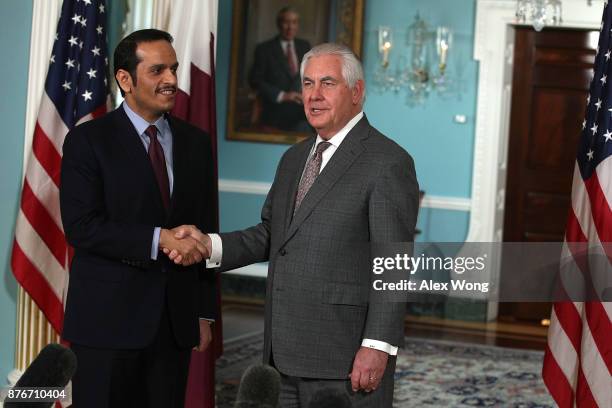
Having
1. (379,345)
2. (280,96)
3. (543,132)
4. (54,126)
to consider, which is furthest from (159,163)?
(543,132)

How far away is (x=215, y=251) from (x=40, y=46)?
1863 mm

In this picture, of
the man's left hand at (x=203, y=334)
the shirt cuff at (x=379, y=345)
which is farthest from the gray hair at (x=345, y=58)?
the man's left hand at (x=203, y=334)

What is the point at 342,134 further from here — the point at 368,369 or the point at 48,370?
the point at 48,370

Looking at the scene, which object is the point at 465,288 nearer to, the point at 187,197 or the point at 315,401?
the point at 187,197

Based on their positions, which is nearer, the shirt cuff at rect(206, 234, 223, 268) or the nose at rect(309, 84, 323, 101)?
the nose at rect(309, 84, 323, 101)

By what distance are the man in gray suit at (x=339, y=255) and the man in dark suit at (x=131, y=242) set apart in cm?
40

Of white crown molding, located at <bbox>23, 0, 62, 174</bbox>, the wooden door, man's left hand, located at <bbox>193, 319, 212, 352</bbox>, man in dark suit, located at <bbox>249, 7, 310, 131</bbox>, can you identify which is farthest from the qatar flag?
the wooden door

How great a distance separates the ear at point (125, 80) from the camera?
9.56 feet

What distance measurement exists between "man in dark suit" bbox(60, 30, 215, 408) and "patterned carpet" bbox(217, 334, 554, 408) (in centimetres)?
214

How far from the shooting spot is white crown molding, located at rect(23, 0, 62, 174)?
423cm

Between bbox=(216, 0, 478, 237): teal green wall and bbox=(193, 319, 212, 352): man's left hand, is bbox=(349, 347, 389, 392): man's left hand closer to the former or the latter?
bbox=(193, 319, 212, 352): man's left hand

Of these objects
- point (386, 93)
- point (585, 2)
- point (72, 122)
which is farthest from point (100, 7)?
point (585, 2)

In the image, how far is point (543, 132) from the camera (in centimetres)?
867

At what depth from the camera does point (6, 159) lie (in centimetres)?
441
